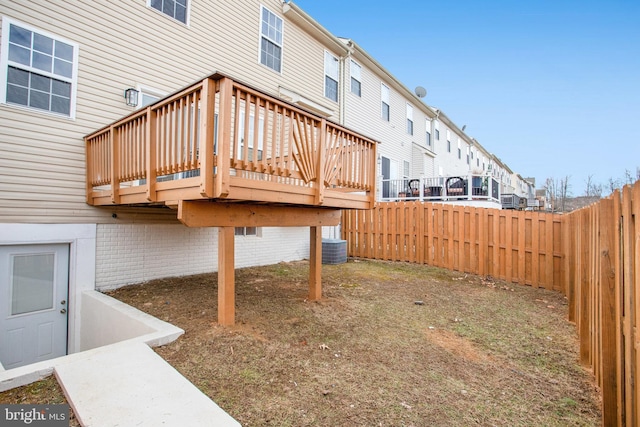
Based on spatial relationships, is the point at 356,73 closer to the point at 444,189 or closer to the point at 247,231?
the point at 444,189

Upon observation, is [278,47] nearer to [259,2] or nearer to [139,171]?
[259,2]

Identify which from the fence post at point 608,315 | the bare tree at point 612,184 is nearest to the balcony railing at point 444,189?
the fence post at point 608,315

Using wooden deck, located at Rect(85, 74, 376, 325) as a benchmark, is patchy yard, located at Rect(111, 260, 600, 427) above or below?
below

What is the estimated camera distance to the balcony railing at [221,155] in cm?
318

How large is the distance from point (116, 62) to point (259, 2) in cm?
423

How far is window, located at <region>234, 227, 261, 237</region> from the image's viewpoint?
26.6ft

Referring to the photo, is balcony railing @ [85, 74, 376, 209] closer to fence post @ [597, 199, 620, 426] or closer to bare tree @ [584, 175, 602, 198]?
fence post @ [597, 199, 620, 426]

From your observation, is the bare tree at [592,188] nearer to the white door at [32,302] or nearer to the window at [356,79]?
the window at [356,79]

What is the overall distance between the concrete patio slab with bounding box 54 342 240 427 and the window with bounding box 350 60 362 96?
1123 cm

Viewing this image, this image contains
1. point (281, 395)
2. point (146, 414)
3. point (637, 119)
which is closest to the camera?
point (146, 414)

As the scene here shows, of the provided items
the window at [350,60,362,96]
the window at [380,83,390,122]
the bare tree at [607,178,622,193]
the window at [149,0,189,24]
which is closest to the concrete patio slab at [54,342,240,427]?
the window at [149,0,189,24]

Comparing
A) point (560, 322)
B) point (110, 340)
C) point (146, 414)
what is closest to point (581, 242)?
point (560, 322)

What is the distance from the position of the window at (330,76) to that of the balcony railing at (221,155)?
236 inches

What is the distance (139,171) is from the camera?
4211 mm
